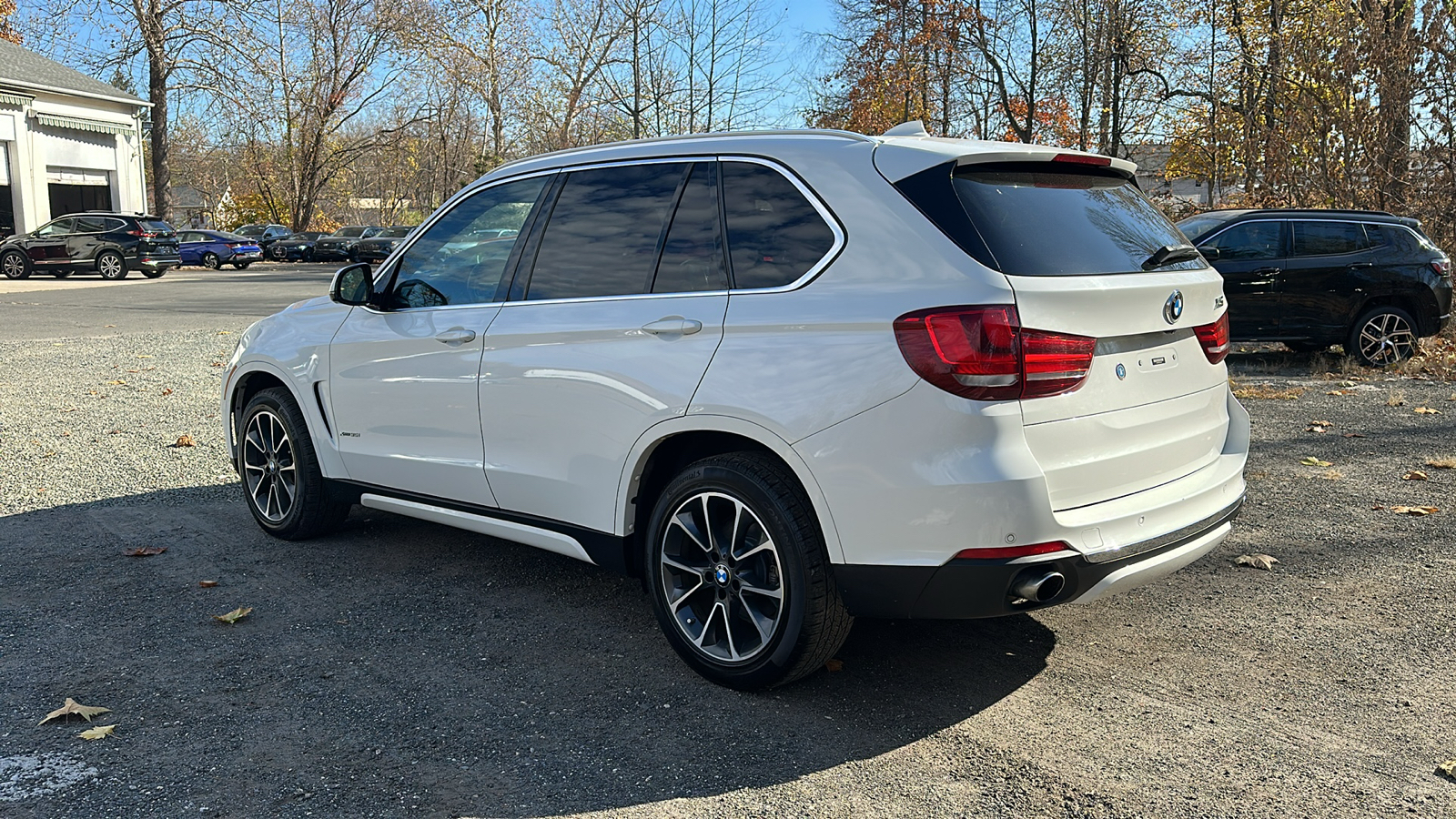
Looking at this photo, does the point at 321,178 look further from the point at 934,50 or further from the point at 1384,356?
the point at 1384,356

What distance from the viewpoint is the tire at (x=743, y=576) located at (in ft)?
11.7

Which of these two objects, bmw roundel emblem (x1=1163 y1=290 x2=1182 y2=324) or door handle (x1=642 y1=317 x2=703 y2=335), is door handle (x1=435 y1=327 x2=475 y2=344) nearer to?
door handle (x1=642 y1=317 x2=703 y2=335)

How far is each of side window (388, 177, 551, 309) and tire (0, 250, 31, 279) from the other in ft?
105

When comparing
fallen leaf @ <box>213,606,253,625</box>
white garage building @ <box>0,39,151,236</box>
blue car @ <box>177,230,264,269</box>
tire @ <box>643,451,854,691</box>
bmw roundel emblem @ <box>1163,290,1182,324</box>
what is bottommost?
fallen leaf @ <box>213,606,253,625</box>

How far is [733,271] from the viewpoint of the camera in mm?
3805

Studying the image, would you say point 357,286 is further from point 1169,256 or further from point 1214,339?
point 1214,339

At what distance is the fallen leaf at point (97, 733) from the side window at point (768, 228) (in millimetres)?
2383

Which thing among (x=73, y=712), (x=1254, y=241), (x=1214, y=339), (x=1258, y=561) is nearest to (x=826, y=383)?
(x=1214, y=339)

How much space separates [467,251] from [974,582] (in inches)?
104

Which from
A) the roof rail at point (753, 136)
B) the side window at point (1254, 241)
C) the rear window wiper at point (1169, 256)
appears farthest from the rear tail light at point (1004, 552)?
the side window at point (1254, 241)

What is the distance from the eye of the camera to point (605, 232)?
430cm

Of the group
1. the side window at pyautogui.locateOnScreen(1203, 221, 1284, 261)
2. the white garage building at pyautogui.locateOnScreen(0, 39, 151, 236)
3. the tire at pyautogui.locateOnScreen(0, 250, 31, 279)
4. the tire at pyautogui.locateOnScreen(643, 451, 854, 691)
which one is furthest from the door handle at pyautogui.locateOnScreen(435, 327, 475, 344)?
the white garage building at pyautogui.locateOnScreen(0, 39, 151, 236)

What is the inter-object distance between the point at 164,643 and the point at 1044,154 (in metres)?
3.61

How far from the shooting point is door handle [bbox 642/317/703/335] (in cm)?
379
